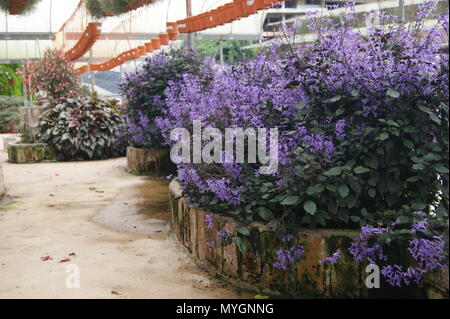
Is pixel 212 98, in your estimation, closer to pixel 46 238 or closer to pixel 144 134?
pixel 46 238

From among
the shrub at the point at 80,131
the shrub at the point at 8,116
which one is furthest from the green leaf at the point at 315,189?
the shrub at the point at 8,116

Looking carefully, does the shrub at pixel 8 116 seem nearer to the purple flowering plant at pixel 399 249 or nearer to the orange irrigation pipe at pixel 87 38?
the orange irrigation pipe at pixel 87 38

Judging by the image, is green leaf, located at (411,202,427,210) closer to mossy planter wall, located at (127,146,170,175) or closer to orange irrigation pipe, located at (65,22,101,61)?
mossy planter wall, located at (127,146,170,175)

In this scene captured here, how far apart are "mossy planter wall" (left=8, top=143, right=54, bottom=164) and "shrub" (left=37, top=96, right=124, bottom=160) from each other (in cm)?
14

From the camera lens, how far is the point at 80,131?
9.41 metres

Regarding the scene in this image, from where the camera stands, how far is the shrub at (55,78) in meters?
11.5

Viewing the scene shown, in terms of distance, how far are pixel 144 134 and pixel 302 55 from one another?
4.39m

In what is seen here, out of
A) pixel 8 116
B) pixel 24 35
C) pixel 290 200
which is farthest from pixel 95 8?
pixel 290 200

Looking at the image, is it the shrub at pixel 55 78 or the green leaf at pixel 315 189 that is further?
the shrub at pixel 55 78

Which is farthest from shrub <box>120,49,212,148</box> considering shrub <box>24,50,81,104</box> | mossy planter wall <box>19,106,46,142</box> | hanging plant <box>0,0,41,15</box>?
shrub <box>24,50,81,104</box>

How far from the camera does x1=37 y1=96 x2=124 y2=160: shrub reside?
937 centimetres

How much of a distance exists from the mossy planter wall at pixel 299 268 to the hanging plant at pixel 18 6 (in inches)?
217

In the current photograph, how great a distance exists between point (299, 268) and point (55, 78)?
996cm

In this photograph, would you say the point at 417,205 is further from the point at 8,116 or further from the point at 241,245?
the point at 8,116
